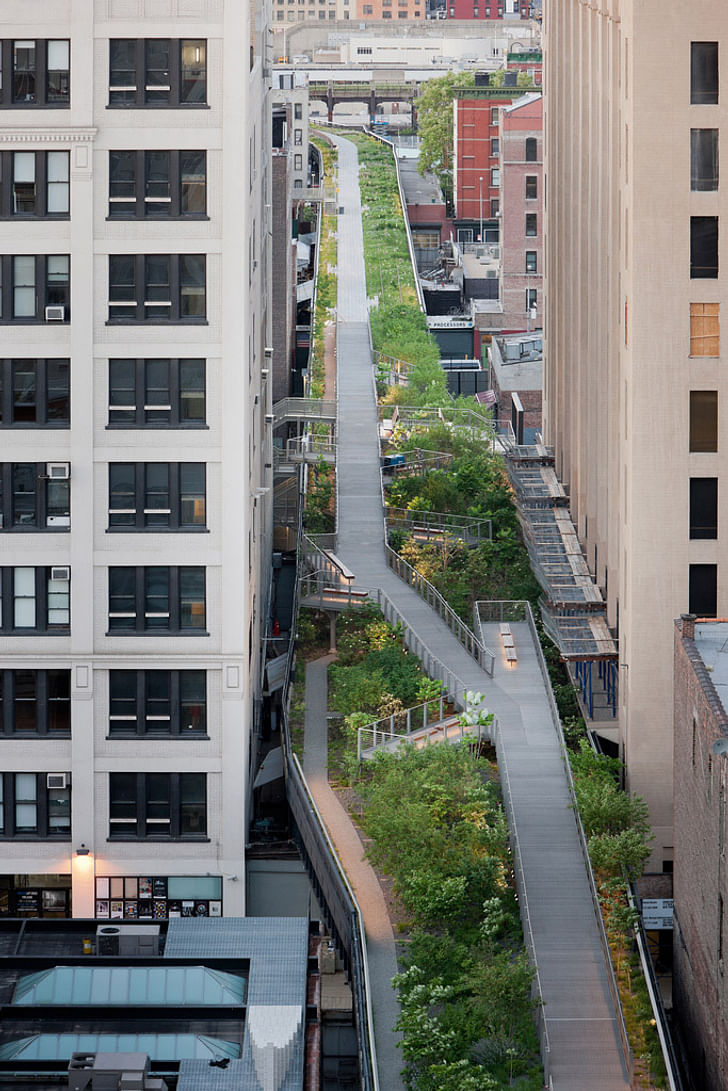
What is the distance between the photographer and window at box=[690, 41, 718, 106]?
5962cm

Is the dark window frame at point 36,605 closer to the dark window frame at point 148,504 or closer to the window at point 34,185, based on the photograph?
the dark window frame at point 148,504

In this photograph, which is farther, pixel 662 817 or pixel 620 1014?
pixel 662 817

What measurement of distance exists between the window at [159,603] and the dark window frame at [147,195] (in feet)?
34.0

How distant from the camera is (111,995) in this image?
46.3 metres

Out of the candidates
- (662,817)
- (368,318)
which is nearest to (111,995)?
(662,817)

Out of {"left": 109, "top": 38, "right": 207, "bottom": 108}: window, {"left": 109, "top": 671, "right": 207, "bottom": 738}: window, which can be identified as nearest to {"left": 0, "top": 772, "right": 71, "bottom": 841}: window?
{"left": 109, "top": 671, "right": 207, "bottom": 738}: window

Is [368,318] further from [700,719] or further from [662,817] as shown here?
[700,719]

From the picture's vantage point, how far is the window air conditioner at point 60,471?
5791 cm

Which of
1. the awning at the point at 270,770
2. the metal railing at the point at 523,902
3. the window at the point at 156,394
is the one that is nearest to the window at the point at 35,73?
the window at the point at 156,394

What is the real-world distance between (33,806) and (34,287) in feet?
50.8

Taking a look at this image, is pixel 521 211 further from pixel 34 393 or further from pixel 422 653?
pixel 34 393

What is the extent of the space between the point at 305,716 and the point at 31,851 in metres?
12.5

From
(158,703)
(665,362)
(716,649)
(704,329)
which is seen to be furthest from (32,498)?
(704,329)

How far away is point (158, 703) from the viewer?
59156 millimetres
